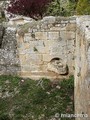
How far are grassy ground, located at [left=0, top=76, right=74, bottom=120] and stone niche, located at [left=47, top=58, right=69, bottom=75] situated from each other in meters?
0.29

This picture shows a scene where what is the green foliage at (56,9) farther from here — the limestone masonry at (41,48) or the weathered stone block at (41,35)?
the weathered stone block at (41,35)

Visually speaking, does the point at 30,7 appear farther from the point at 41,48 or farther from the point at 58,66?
the point at 58,66

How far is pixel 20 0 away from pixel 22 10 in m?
0.50

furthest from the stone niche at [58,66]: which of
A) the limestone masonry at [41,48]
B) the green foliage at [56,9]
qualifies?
the green foliage at [56,9]

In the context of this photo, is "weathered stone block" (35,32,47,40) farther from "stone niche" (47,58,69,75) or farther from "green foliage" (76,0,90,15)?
"green foliage" (76,0,90,15)

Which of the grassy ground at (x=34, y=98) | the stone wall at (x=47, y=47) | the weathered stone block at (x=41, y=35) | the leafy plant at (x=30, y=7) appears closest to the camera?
the grassy ground at (x=34, y=98)

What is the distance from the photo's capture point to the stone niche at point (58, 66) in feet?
33.2

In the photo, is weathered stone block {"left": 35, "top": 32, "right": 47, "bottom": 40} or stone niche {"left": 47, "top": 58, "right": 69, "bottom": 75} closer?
weathered stone block {"left": 35, "top": 32, "right": 47, "bottom": 40}

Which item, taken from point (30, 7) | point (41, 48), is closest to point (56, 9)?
point (30, 7)

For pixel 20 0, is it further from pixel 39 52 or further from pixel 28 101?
pixel 28 101

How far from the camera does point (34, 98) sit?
9.46m

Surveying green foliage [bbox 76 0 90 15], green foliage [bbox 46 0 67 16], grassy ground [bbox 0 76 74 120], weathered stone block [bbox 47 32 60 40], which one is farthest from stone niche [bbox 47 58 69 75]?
green foliage [bbox 46 0 67 16]

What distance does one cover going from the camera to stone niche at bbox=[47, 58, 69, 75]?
10109mm

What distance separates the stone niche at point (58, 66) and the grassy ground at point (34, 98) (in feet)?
0.94
